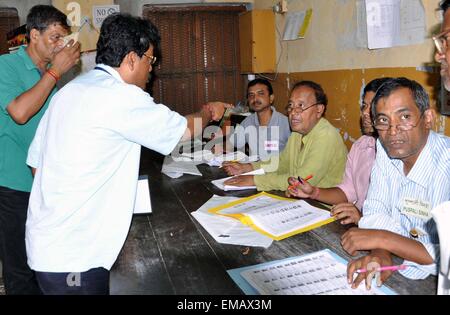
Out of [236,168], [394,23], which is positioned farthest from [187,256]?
[394,23]

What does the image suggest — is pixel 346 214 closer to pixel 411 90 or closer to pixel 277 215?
pixel 277 215

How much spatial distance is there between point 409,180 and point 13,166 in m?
1.76

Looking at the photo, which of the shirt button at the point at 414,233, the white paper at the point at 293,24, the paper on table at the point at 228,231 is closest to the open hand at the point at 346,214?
the shirt button at the point at 414,233

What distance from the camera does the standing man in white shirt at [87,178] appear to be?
1.17 m

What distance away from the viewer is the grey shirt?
3.25 metres

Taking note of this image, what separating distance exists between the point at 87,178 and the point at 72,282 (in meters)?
0.33

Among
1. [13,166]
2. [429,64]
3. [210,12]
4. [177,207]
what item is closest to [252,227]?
[177,207]

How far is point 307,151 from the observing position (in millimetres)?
2256

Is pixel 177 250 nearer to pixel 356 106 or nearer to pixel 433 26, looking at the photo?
pixel 433 26

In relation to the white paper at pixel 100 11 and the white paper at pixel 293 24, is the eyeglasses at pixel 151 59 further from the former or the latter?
the white paper at pixel 100 11

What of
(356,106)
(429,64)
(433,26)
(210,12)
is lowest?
(356,106)

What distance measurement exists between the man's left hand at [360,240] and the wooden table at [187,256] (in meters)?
0.03

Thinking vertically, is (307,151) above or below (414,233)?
above
